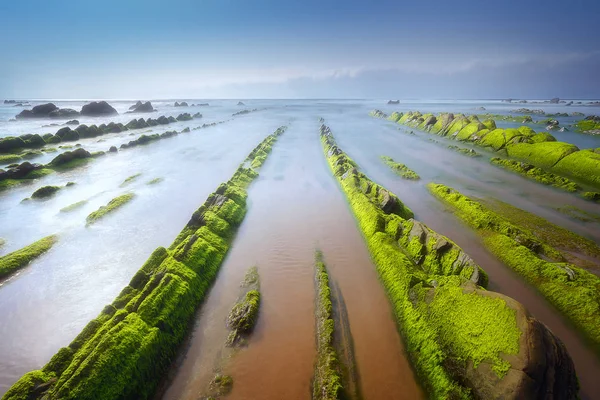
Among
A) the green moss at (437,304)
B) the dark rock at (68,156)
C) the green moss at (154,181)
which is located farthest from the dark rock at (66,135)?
the green moss at (437,304)

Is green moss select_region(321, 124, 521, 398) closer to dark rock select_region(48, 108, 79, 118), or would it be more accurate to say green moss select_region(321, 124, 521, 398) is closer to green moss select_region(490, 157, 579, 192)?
green moss select_region(490, 157, 579, 192)

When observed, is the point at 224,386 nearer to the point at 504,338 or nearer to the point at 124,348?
the point at 124,348

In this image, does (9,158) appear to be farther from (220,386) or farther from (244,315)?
(220,386)

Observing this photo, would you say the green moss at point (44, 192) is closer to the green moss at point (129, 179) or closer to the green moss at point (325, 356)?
the green moss at point (129, 179)

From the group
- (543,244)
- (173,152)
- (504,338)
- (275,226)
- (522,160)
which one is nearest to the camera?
(504,338)

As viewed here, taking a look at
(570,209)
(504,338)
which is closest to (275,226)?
(504,338)

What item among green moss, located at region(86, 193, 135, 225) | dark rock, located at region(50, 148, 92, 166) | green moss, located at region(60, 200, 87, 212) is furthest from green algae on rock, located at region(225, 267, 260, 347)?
dark rock, located at region(50, 148, 92, 166)

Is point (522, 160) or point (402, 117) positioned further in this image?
point (402, 117)

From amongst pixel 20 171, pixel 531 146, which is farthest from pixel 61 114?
pixel 531 146
